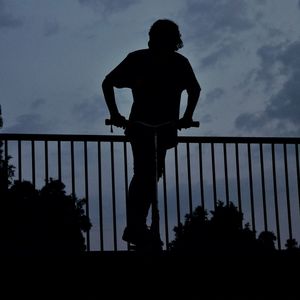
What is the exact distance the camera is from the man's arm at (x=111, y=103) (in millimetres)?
5992

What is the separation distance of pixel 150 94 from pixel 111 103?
359 mm

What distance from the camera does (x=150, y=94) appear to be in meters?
6.35

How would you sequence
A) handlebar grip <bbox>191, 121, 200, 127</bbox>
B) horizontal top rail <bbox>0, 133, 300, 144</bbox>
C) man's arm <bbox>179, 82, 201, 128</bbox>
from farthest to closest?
horizontal top rail <bbox>0, 133, 300, 144</bbox> → man's arm <bbox>179, 82, 201, 128</bbox> → handlebar grip <bbox>191, 121, 200, 127</bbox>

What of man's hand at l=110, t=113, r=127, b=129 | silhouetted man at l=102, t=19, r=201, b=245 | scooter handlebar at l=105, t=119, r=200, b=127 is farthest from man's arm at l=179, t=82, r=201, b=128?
man's hand at l=110, t=113, r=127, b=129

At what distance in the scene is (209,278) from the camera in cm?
599

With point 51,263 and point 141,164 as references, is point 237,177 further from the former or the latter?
point 51,263

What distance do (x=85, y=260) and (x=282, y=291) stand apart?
5.05 ft

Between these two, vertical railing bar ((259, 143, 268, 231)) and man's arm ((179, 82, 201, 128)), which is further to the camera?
vertical railing bar ((259, 143, 268, 231))

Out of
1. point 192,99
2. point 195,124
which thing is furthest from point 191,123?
point 192,99

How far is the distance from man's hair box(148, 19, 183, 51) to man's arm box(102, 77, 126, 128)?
472mm

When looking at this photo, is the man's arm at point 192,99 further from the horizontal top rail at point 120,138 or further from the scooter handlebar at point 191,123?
the horizontal top rail at point 120,138

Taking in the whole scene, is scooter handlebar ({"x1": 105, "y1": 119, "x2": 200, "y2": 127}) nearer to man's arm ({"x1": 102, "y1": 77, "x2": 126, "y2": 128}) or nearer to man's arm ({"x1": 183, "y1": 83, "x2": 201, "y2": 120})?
man's arm ({"x1": 102, "y1": 77, "x2": 126, "y2": 128})

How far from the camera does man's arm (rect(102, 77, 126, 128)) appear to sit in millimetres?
5992

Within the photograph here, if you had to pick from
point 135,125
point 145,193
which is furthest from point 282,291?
point 135,125
